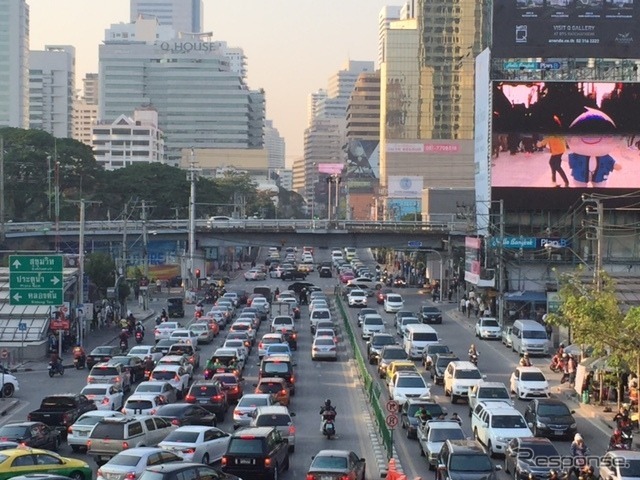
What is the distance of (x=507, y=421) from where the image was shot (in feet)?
103

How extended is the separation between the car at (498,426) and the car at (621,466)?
14.4 ft

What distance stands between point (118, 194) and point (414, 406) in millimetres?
99771

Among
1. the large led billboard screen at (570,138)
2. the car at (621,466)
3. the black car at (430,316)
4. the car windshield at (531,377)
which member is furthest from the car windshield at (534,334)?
the car at (621,466)

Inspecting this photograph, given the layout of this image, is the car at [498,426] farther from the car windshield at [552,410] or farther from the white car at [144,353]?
the white car at [144,353]

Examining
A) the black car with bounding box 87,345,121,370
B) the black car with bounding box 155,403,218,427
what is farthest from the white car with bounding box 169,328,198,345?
the black car with bounding box 155,403,218,427

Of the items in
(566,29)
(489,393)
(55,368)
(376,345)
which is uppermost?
(566,29)

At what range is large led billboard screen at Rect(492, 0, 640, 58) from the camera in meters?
79.2

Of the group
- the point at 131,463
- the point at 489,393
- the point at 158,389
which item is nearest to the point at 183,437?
the point at 131,463

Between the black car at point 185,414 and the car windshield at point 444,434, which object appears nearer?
the car windshield at point 444,434

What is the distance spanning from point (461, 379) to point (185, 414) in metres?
11.1

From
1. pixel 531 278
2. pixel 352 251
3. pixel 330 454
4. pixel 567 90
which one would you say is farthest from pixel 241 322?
pixel 352 251

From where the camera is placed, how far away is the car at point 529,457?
87.2 feet

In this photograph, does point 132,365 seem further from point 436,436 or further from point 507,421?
point 436,436

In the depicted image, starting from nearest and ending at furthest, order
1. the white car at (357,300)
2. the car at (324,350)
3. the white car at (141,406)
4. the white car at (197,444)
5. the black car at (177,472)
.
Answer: the black car at (177,472) → the white car at (197,444) → the white car at (141,406) → the car at (324,350) → the white car at (357,300)
